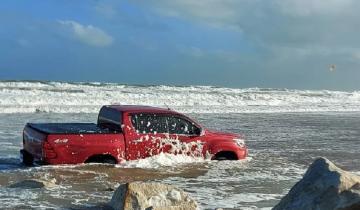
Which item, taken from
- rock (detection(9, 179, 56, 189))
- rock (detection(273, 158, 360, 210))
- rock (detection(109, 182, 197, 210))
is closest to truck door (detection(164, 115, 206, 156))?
rock (detection(9, 179, 56, 189))

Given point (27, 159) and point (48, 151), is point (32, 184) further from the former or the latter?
point (27, 159)

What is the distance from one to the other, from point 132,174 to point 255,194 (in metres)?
2.94

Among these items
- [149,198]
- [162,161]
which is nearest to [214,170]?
[162,161]

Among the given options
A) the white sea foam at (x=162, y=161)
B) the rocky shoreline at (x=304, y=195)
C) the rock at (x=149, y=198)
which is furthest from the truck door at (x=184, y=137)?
the rock at (x=149, y=198)

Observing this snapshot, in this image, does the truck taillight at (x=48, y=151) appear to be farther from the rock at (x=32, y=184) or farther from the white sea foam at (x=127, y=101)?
the white sea foam at (x=127, y=101)

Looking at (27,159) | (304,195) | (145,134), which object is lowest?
(27,159)

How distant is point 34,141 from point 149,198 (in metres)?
4.60

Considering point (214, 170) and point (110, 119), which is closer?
point (214, 170)

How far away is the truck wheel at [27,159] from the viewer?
1315cm

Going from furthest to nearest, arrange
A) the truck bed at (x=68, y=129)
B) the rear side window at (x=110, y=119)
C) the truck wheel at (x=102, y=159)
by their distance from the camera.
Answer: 1. the rear side window at (x=110, y=119)
2. the truck wheel at (x=102, y=159)
3. the truck bed at (x=68, y=129)

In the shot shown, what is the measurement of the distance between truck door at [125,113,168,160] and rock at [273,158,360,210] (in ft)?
20.1

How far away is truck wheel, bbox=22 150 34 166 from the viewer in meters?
13.1

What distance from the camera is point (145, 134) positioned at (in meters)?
13.7

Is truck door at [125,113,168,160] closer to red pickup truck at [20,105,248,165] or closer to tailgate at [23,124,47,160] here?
red pickup truck at [20,105,248,165]
